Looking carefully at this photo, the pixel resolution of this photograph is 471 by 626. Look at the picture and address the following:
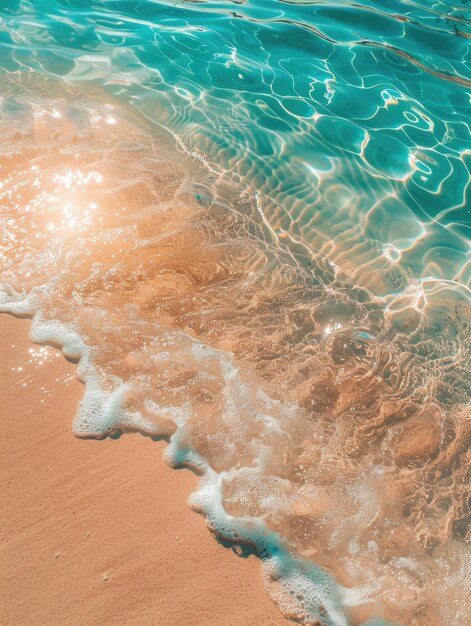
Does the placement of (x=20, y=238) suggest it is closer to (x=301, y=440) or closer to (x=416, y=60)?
(x=301, y=440)

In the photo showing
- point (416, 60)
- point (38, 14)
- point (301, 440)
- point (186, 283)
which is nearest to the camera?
point (301, 440)

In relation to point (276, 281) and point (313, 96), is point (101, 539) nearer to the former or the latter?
point (276, 281)

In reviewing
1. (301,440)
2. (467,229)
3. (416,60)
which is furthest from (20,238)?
(416,60)

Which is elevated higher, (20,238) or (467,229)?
(467,229)

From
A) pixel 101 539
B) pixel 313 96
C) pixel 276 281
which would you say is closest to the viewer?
pixel 101 539

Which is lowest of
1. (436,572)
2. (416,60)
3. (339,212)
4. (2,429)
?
(2,429)

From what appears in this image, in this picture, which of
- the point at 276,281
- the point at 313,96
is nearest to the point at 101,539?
the point at 276,281

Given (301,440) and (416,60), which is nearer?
(301,440)

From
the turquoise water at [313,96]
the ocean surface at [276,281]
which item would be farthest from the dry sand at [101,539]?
the turquoise water at [313,96]
